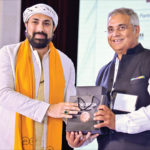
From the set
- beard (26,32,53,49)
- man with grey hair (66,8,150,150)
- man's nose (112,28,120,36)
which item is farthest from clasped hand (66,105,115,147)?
beard (26,32,53,49)

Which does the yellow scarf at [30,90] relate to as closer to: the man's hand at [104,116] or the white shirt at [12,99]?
the white shirt at [12,99]

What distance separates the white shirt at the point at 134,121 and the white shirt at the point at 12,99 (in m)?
0.63

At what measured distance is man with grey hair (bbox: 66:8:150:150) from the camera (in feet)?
7.53

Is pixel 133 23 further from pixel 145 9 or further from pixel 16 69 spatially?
pixel 16 69

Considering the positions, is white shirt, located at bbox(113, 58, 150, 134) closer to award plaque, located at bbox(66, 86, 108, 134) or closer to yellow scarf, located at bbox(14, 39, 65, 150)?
award plaque, located at bbox(66, 86, 108, 134)

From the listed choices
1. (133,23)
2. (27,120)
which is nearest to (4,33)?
(27,120)

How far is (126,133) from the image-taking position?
241 centimetres

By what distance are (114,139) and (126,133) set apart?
11cm

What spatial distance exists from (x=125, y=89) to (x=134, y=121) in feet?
0.96

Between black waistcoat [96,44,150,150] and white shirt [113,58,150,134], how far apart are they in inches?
4.1

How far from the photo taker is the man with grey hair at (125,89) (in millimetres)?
2296

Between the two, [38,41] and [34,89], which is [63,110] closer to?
[34,89]

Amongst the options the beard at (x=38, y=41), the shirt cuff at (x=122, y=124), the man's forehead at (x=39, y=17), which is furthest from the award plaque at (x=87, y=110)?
the man's forehead at (x=39, y=17)

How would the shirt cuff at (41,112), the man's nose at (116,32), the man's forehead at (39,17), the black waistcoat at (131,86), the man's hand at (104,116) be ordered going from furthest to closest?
the man's forehead at (39,17)
the man's nose at (116,32)
the shirt cuff at (41,112)
the black waistcoat at (131,86)
the man's hand at (104,116)
